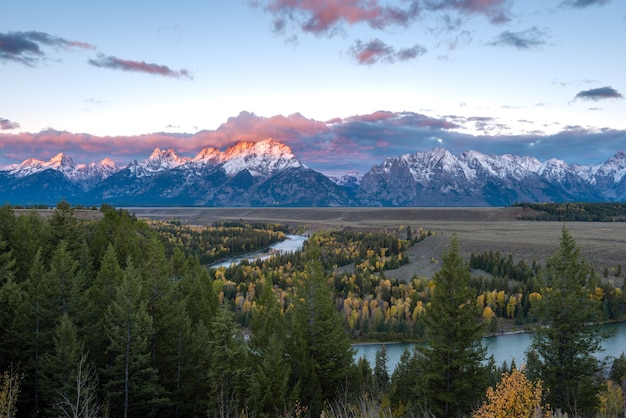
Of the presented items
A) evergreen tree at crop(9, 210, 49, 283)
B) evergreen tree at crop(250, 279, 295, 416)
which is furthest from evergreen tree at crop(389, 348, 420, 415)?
evergreen tree at crop(9, 210, 49, 283)

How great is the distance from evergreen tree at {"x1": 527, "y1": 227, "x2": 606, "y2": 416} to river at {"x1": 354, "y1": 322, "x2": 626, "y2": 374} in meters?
39.9

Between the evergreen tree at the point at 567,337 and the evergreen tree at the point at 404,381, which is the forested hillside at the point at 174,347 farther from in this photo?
the evergreen tree at the point at 567,337

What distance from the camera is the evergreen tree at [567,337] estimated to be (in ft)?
100

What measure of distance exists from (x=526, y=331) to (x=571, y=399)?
2727 inches

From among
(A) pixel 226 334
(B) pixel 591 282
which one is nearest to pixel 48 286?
(A) pixel 226 334

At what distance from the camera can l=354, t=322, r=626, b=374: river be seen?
73.7 meters

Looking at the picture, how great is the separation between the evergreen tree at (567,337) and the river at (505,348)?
131ft

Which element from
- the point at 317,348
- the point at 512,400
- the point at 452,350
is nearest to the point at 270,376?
the point at 317,348

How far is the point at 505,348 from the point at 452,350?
2287 inches

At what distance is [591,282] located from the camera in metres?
35.5

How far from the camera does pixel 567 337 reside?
31.3 m

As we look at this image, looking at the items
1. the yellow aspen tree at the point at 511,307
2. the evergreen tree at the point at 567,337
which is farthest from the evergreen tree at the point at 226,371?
the yellow aspen tree at the point at 511,307

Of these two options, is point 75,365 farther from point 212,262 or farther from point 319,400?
point 212,262

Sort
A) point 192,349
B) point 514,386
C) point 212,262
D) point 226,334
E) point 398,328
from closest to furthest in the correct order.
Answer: point 514,386 < point 226,334 < point 192,349 < point 398,328 < point 212,262
